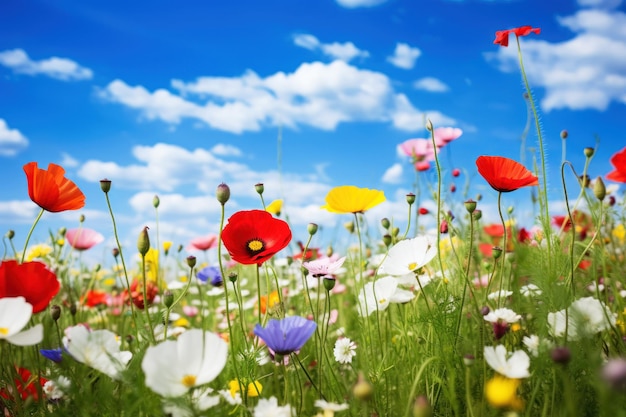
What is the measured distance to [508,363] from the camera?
0.94 metres

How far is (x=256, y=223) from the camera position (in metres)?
1.23

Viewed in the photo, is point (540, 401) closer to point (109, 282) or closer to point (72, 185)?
point (72, 185)

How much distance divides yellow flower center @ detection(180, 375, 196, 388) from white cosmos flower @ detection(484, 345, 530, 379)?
47 centimetres

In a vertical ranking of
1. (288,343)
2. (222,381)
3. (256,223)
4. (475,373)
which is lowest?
(222,381)

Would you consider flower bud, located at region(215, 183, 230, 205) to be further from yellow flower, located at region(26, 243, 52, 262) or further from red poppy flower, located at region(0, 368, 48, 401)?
yellow flower, located at region(26, 243, 52, 262)

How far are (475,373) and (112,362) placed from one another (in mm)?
720

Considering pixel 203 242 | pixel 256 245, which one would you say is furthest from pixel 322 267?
pixel 203 242

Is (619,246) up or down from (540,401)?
up

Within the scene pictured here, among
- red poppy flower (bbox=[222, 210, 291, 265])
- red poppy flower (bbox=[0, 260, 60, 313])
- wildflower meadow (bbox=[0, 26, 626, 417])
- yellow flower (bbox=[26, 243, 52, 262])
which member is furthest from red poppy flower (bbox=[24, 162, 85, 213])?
yellow flower (bbox=[26, 243, 52, 262])

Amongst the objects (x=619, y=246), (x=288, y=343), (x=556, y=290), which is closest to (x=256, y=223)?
(x=288, y=343)

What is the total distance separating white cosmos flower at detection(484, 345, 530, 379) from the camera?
897mm

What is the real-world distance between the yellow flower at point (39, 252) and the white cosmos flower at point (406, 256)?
2.03 m

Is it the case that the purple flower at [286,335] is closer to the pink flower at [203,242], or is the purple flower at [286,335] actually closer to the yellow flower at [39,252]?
the pink flower at [203,242]

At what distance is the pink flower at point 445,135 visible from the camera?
2.36 metres
